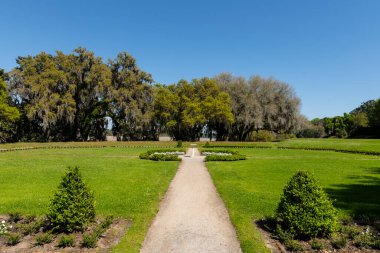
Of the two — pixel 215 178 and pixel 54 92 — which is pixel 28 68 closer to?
pixel 54 92

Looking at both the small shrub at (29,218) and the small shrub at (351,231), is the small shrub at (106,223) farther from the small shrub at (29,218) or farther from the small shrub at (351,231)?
the small shrub at (351,231)

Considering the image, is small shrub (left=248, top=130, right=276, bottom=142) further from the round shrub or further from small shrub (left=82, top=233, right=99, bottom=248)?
small shrub (left=82, top=233, right=99, bottom=248)

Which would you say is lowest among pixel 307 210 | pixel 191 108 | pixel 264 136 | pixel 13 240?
pixel 13 240

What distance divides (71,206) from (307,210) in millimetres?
5698

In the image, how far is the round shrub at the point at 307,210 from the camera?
6.57m

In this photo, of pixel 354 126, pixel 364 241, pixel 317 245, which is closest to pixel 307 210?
pixel 317 245

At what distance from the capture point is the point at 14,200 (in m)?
10.3

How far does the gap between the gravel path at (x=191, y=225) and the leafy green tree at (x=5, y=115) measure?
4261 cm

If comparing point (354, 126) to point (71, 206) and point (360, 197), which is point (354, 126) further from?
point (71, 206)

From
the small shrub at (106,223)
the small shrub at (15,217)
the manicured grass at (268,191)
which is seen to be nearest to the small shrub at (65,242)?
the small shrub at (106,223)

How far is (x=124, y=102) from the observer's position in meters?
52.0

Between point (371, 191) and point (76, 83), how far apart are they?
51.3 m

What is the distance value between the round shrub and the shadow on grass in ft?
7.85

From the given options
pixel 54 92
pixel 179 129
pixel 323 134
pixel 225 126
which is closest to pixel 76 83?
pixel 54 92
